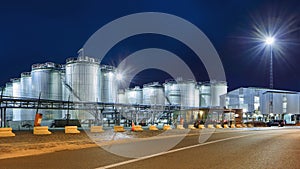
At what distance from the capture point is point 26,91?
62.7 metres

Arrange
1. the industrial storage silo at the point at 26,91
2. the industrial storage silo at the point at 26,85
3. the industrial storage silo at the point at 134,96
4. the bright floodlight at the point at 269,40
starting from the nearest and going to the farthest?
the bright floodlight at the point at 269,40 → the industrial storage silo at the point at 26,91 → the industrial storage silo at the point at 26,85 → the industrial storage silo at the point at 134,96

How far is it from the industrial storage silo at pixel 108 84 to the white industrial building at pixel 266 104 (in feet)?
132

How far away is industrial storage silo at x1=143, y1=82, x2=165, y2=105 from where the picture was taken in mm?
78938

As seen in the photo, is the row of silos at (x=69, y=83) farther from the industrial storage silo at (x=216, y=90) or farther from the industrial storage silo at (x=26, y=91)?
the industrial storage silo at (x=216, y=90)

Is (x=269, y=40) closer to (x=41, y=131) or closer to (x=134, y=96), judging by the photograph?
(x=41, y=131)

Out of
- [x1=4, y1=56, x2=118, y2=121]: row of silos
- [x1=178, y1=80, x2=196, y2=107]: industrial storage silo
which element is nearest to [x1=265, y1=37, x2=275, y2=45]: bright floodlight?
[x1=178, y1=80, x2=196, y2=107]: industrial storage silo

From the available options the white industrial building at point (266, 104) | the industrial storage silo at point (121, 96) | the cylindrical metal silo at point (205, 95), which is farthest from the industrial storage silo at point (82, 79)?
the white industrial building at point (266, 104)

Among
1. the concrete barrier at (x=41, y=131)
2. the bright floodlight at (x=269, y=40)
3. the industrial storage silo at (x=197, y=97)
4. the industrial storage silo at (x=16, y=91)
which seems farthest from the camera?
the industrial storage silo at (x=197, y=97)

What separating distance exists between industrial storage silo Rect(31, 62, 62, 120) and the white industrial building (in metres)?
50.8

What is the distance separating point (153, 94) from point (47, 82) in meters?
29.0

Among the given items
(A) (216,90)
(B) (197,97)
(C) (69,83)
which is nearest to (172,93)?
(B) (197,97)

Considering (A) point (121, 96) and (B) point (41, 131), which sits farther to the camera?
(A) point (121, 96)

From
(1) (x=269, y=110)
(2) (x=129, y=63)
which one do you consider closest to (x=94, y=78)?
(2) (x=129, y=63)

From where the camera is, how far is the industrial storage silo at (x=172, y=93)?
3046 inches
